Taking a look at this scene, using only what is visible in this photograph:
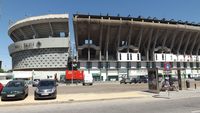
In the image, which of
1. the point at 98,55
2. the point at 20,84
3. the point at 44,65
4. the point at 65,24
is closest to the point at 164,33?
the point at 98,55

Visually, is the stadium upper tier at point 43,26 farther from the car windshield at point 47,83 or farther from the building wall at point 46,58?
the car windshield at point 47,83

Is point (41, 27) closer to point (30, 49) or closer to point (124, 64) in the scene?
Result: point (30, 49)

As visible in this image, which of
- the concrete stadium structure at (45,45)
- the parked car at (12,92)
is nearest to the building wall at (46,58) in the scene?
the concrete stadium structure at (45,45)

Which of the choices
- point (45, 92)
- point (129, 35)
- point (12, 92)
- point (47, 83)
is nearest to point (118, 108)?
point (45, 92)

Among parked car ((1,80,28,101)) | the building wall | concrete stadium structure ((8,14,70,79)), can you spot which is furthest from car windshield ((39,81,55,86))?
the building wall

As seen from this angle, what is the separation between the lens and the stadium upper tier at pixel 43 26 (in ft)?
272

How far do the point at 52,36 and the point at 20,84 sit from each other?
67762mm

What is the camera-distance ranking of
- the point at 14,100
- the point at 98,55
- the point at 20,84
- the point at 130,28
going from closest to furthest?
the point at 14,100 < the point at 20,84 < the point at 130,28 < the point at 98,55

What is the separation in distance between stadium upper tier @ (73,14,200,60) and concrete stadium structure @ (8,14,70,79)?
7.34m

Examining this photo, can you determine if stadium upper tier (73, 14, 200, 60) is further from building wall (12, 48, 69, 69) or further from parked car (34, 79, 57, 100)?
parked car (34, 79, 57, 100)

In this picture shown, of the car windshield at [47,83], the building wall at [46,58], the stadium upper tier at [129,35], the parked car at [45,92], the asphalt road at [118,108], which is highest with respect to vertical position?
the stadium upper tier at [129,35]

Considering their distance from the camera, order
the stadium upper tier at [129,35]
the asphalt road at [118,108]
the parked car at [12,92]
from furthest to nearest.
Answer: the stadium upper tier at [129,35]
the parked car at [12,92]
the asphalt road at [118,108]

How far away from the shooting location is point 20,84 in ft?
67.5

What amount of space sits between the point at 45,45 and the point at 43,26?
711 cm
